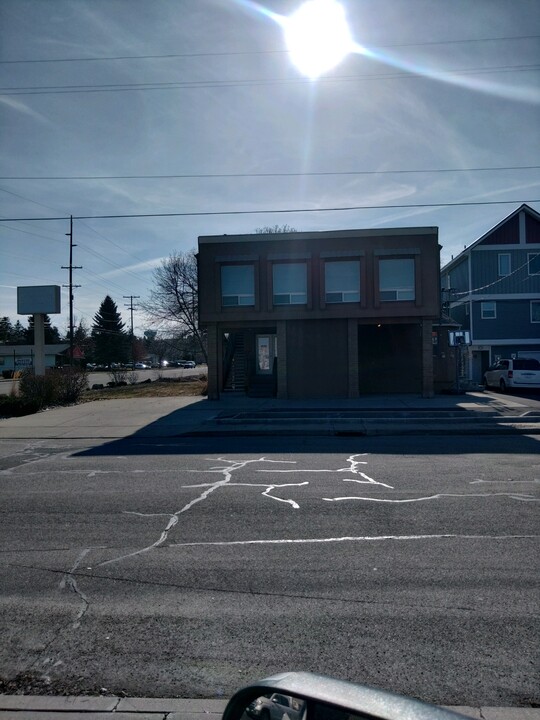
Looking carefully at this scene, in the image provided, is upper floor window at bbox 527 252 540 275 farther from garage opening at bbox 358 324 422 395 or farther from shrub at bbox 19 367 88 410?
shrub at bbox 19 367 88 410

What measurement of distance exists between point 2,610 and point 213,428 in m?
13.9

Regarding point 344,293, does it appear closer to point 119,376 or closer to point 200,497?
point 200,497

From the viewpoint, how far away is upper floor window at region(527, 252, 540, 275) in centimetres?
4256

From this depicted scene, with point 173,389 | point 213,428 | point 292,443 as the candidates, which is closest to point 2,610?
point 292,443

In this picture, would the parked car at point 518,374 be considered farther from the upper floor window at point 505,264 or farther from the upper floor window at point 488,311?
the upper floor window at point 505,264

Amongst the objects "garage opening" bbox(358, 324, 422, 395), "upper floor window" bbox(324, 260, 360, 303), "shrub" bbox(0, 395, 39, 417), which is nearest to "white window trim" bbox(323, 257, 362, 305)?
"upper floor window" bbox(324, 260, 360, 303)

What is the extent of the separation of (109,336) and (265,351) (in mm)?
58640

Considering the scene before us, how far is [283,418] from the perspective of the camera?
67.6 feet

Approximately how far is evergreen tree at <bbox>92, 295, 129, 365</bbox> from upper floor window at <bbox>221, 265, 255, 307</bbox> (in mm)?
59976

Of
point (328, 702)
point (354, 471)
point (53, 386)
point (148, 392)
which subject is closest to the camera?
point (328, 702)

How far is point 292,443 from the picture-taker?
53.2 ft

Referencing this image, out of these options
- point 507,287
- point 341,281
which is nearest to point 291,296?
point 341,281

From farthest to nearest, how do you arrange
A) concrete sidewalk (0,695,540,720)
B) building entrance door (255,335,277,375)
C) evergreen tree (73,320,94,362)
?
evergreen tree (73,320,94,362)
building entrance door (255,335,277,375)
concrete sidewalk (0,695,540,720)

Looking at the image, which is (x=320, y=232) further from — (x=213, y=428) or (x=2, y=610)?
(x=2, y=610)
